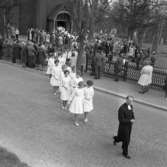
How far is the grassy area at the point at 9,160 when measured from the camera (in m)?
6.74

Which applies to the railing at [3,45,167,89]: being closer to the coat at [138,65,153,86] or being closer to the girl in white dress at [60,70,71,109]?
the coat at [138,65,153,86]

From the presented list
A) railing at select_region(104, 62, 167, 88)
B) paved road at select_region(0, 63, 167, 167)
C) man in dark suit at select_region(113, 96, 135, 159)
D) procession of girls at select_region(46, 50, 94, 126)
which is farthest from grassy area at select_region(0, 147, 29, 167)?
railing at select_region(104, 62, 167, 88)

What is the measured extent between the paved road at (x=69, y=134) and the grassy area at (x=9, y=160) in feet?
1.01

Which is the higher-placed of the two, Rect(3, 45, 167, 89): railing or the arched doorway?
the arched doorway

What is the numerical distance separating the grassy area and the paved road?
12.1 inches

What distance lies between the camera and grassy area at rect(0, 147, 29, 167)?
674 centimetres

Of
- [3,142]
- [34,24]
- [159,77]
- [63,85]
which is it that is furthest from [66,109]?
[34,24]

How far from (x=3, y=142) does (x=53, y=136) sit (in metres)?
1.44

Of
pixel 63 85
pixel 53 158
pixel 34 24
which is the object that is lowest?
pixel 53 158

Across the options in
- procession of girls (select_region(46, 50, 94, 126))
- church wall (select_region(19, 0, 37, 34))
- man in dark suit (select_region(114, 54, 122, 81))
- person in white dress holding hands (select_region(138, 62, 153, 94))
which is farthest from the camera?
church wall (select_region(19, 0, 37, 34))

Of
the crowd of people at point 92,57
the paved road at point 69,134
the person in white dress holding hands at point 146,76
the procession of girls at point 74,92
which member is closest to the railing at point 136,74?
the crowd of people at point 92,57

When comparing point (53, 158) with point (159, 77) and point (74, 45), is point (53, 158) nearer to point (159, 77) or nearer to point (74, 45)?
point (159, 77)

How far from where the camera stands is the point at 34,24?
37031 mm

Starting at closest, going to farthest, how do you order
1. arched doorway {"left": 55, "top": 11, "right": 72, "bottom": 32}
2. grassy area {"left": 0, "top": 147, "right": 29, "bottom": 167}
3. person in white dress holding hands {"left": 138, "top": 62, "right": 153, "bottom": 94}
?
grassy area {"left": 0, "top": 147, "right": 29, "bottom": 167}
person in white dress holding hands {"left": 138, "top": 62, "right": 153, "bottom": 94}
arched doorway {"left": 55, "top": 11, "right": 72, "bottom": 32}
